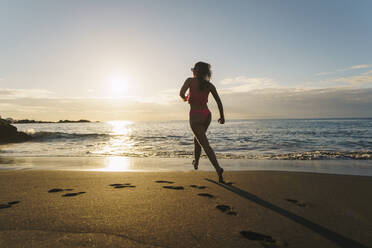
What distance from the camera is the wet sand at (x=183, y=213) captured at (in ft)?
6.46

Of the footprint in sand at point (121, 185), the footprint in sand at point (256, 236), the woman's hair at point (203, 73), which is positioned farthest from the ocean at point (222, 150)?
the footprint in sand at point (256, 236)

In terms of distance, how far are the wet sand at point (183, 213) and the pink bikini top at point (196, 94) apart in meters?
1.43

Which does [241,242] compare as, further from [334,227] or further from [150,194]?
[150,194]

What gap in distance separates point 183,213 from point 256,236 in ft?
2.66

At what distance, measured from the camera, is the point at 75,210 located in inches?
104

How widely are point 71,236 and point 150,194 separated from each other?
56.9 inches

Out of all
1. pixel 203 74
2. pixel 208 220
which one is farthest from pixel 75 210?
pixel 203 74

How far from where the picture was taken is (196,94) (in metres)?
4.52

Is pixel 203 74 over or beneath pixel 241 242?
over

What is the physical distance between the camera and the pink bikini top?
451cm

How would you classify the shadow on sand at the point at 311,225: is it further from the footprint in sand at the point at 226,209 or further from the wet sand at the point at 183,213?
the footprint in sand at the point at 226,209

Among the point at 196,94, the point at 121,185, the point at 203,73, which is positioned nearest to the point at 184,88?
the point at 196,94

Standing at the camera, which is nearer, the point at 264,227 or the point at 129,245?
the point at 129,245

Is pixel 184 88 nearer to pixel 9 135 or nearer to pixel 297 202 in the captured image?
pixel 297 202
